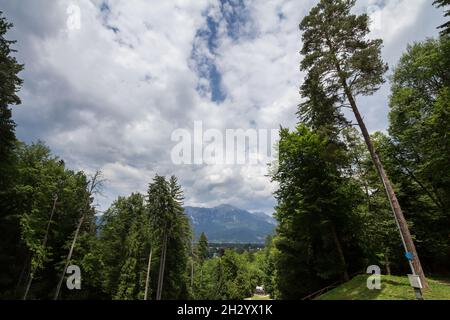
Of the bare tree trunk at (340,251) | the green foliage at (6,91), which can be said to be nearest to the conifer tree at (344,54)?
the bare tree trunk at (340,251)

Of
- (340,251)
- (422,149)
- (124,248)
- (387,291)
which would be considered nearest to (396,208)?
(387,291)

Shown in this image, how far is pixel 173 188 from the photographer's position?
31812 mm

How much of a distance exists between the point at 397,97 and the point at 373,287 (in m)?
20.3

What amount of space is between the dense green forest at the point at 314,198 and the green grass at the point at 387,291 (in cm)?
218

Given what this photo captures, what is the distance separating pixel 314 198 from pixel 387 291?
22.0ft

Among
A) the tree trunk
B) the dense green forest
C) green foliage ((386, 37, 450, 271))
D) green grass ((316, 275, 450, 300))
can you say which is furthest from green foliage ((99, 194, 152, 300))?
green foliage ((386, 37, 450, 271))

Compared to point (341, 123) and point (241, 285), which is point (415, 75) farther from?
point (241, 285)

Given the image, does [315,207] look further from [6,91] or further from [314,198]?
[6,91]

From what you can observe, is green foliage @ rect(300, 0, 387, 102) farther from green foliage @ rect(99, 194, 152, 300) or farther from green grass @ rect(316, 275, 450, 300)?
green foliage @ rect(99, 194, 152, 300)

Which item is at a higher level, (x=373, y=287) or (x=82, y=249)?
(x=82, y=249)

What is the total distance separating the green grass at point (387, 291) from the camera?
10.4 m

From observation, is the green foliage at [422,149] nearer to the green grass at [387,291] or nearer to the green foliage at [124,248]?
the green grass at [387,291]
